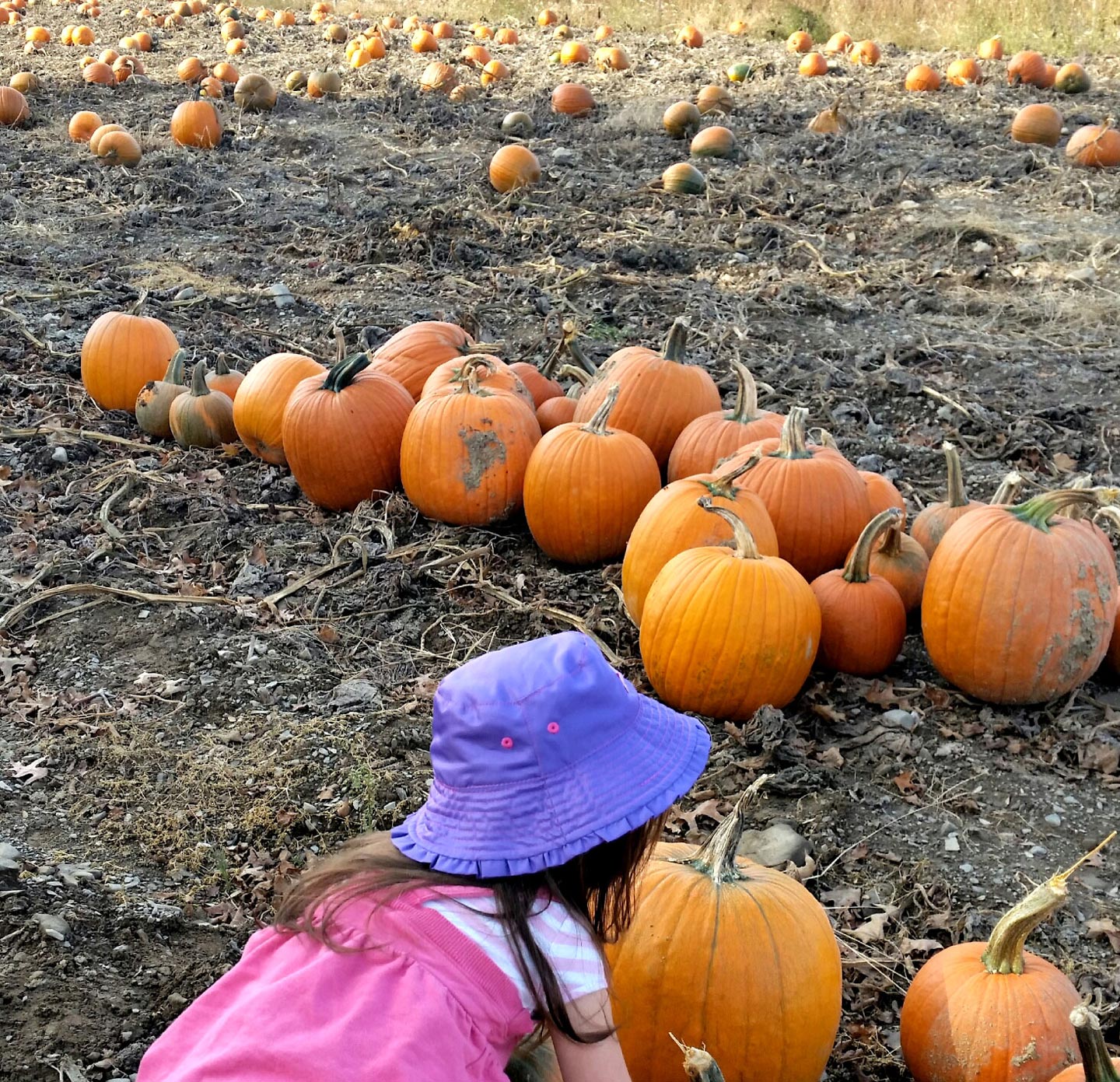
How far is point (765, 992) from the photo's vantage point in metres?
2.45

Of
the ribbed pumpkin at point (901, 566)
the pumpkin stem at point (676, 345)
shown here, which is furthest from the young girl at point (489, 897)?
the pumpkin stem at point (676, 345)

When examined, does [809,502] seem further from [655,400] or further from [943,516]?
[655,400]

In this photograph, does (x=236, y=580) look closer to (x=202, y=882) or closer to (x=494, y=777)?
(x=202, y=882)

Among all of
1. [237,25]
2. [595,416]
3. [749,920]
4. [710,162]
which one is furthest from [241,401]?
[237,25]

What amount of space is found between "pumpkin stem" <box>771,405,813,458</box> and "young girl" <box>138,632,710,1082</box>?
8.19ft

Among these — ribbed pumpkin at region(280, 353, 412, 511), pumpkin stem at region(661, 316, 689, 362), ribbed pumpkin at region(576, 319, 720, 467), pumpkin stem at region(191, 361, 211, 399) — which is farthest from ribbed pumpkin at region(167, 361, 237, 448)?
pumpkin stem at region(661, 316, 689, 362)

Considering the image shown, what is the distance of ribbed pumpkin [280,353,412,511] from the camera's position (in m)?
5.05

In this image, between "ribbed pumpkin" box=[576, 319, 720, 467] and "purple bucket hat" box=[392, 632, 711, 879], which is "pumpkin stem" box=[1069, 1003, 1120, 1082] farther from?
"ribbed pumpkin" box=[576, 319, 720, 467]

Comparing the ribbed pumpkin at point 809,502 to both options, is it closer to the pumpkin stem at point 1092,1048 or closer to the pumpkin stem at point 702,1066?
the pumpkin stem at point 1092,1048

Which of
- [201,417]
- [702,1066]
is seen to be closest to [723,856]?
[702,1066]

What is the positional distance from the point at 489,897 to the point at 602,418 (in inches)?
113

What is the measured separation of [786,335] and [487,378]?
2725 mm

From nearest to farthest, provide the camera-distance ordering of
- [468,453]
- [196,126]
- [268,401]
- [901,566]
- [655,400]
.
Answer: [901,566]
[468,453]
[655,400]
[268,401]
[196,126]

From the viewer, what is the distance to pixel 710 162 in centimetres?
1084
